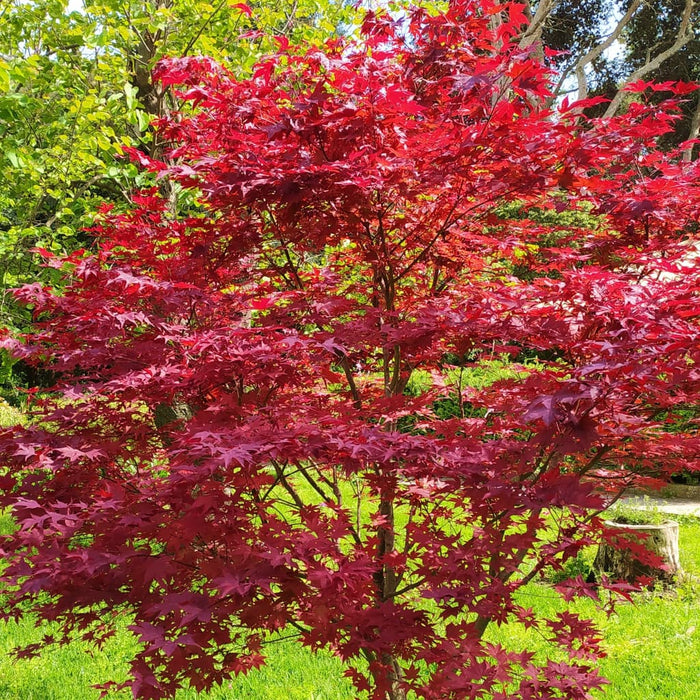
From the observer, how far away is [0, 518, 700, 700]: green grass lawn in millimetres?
3240

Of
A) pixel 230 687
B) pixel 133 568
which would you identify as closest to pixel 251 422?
pixel 133 568

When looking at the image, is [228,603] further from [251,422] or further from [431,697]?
[431,697]

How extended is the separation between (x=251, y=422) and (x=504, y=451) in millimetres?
760

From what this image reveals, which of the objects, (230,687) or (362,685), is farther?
(230,687)

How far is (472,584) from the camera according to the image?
1.85 m

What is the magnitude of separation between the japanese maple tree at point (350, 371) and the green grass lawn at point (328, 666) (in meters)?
1.15

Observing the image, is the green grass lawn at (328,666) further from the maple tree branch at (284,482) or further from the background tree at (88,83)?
the background tree at (88,83)

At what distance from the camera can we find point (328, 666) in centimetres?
353

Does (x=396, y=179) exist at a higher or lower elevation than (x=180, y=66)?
lower

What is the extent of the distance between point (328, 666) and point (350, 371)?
1926mm

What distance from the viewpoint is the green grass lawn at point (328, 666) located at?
3.24 metres

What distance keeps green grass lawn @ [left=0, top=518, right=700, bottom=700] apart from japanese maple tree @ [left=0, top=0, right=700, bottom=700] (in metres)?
1.15

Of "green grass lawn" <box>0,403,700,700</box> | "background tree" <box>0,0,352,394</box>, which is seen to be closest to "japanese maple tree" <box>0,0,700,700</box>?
"green grass lawn" <box>0,403,700,700</box>

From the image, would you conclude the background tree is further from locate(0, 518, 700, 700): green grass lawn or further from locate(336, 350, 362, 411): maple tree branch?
locate(336, 350, 362, 411): maple tree branch
